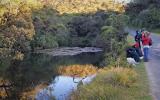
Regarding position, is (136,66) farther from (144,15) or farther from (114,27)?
(114,27)

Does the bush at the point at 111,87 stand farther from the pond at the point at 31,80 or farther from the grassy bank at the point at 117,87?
the pond at the point at 31,80

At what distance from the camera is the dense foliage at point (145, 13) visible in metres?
50.2

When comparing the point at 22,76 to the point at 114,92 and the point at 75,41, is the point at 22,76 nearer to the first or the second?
the point at 114,92

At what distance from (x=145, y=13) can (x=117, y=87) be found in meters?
36.9

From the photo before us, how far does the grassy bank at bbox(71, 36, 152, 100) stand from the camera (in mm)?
15891

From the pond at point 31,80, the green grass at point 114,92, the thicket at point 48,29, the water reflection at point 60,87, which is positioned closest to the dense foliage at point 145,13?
the thicket at point 48,29

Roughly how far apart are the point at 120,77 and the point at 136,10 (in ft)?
139

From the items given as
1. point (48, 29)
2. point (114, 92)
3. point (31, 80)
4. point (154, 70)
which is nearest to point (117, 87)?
point (114, 92)

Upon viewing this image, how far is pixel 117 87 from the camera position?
55.8 ft

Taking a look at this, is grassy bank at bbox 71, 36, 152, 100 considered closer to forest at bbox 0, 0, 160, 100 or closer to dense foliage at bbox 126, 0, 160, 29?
forest at bbox 0, 0, 160, 100

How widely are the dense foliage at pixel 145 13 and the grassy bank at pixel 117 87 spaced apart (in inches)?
1183

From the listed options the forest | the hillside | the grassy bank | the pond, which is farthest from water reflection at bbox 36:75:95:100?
the hillside

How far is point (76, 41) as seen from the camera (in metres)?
80.8

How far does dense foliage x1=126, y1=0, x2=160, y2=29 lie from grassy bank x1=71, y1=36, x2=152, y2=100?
3006 centimetres
